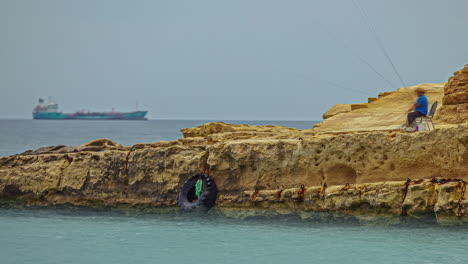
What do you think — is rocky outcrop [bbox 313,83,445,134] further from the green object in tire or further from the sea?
the sea

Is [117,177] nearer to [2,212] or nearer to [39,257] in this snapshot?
[2,212]

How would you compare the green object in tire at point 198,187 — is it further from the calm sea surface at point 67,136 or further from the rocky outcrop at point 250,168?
the calm sea surface at point 67,136

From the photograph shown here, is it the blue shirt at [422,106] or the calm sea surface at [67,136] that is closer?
the blue shirt at [422,106]

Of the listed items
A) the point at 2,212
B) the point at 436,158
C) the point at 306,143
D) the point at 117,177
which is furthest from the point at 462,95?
the point at 2,212

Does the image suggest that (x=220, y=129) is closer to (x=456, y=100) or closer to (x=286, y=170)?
(x=286, y=170)

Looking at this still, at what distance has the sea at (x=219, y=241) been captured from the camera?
37.9 feet

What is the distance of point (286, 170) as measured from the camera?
15.2 metres

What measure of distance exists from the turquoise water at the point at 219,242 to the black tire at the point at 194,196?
357 millimetres

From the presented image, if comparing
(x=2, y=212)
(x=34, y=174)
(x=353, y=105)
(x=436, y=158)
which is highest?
(x=353, y=105)

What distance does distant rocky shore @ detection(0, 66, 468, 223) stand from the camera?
1348cm

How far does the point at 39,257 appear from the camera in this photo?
39.1 feet

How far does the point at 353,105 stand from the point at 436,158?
893cm

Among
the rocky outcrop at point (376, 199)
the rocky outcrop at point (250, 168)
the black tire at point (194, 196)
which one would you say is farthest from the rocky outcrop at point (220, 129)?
the rocky outcrop at point (376, 199)

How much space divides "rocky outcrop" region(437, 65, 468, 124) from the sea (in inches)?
201
